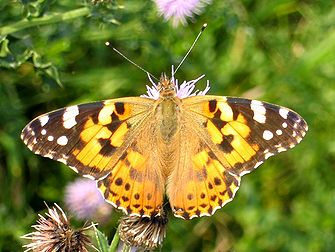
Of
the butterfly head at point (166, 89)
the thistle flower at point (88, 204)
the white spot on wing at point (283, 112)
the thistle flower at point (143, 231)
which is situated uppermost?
the white spot on wing at point (283, 112)

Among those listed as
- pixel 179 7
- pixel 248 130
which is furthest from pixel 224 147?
pixel 179 7

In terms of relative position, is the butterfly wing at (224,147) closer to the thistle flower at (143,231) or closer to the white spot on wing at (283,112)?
the white spot on wing at (283,112)

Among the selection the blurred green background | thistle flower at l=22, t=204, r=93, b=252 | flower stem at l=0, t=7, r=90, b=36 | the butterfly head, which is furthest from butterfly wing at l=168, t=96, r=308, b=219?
the blurred green background

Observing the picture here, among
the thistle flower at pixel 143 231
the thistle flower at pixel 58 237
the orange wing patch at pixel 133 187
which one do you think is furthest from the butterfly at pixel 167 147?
the thistle flower at pixel 58 237

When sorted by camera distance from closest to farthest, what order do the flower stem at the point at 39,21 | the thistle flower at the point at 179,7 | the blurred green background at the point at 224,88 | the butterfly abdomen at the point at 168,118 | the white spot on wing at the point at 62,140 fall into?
the white spot on wing at the point at 62,140 < the butterfly abdomen at the point at 168,118 < the flower stem at the point at 39,21 < the thistle flower at the point at 179,7 < the blurred green background at the point at 224,88

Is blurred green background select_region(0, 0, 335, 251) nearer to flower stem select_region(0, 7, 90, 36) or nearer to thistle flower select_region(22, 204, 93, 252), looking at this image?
flower stem select_region(0, 7, 90, 36)

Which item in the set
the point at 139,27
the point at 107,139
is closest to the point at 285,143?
the point at 107,139

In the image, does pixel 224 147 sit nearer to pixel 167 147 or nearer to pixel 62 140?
pixel 167 147

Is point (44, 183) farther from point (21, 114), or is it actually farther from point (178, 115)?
point (178, 115)
